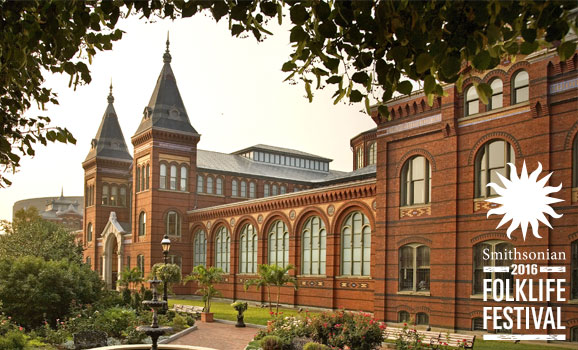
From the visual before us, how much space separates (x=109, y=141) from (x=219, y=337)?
138 feet

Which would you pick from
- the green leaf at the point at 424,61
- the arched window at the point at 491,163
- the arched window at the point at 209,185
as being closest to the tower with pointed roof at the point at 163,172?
the arched window at the point at 209,185

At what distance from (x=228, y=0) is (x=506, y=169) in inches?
733

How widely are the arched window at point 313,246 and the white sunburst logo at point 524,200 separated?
46.0 feet

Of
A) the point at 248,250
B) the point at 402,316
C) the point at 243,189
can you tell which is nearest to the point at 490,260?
the point at 402,316

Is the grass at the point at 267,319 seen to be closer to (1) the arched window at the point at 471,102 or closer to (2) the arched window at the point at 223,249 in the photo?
(2) the arched window at the point at 223,249

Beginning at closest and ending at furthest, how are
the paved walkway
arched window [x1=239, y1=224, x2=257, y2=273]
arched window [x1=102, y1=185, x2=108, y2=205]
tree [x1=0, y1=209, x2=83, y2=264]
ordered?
the paved walkway → tree [x1=0, y1=209, x2=83, y2=264] → arched window [x1=239, y1=224, x2=257, y2=273] → arched window [x1=102, y1=185, x2=108, y2=205]

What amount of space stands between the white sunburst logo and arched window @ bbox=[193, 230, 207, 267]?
29.5 m

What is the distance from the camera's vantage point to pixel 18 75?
605cm

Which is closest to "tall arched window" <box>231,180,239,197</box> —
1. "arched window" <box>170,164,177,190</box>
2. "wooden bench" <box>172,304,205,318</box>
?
"arched window" <box>170,164,177,190</box>

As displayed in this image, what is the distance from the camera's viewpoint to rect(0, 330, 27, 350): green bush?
14.7 meters

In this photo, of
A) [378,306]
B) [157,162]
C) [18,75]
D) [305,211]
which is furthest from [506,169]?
[157,162]

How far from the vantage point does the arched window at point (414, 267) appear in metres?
23.8

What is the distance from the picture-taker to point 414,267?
2423 cm

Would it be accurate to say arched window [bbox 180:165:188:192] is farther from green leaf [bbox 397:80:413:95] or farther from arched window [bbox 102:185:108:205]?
green leaf [bbox 397:80:413:95]
